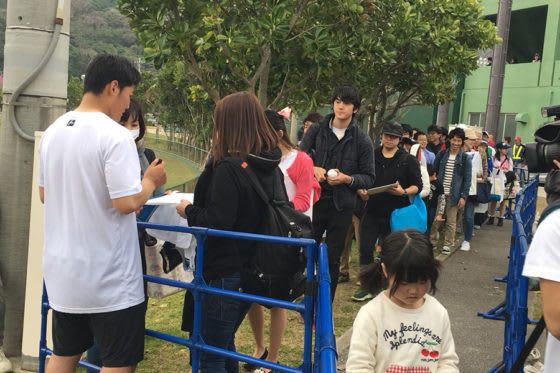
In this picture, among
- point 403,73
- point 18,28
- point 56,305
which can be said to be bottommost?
point 56,305

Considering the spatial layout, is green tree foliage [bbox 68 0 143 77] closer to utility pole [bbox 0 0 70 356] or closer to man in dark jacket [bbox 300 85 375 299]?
utility pole [bbox 0 0 70 356]

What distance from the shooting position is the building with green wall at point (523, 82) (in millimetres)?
A: 23094

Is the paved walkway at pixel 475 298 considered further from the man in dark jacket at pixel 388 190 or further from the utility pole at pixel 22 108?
the utility pole at pixel 22 108

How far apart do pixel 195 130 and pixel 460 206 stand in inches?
1237

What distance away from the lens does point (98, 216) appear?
2.28 metres

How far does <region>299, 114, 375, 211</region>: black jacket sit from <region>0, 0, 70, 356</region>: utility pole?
2160 millimetres

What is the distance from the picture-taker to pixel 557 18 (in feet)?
74.9

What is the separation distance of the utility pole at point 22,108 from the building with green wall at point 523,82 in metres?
19.7

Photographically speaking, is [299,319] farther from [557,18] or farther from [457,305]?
[557,18]

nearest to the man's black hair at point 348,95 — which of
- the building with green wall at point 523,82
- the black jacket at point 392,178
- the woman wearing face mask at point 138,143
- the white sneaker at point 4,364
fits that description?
the black jacket at point 392,178

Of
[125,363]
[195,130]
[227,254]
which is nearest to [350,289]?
[227,254]

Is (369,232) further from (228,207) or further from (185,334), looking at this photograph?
(228,207)

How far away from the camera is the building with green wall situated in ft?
75.8

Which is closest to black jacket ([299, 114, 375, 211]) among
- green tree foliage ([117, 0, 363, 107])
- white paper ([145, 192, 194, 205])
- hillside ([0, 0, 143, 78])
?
white paper ([145, 192, 194, 205])
